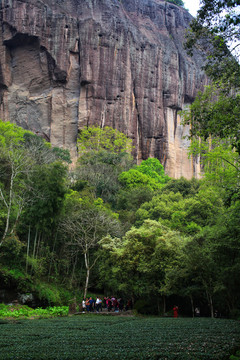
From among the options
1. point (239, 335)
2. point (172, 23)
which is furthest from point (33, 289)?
point (172, 23)

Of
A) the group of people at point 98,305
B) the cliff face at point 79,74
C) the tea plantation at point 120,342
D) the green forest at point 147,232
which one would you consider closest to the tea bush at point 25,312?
the group of people at point 98,305

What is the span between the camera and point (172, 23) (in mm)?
63688

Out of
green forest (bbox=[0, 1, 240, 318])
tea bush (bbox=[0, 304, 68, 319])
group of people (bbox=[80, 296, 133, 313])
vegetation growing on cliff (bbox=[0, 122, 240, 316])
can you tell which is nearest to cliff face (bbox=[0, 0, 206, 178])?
green forest (bbox=[0, 1, 240, 318])

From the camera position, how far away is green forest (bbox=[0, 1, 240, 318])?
13133 millimetres

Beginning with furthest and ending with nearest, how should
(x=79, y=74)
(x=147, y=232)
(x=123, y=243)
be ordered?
(x=79, y=74) → (x=123, y=243) → (x=147, y=232)

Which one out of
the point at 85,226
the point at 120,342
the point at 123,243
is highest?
the point at 85,226

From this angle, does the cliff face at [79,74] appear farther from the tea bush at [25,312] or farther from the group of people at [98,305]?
the tea bush at [25,312]

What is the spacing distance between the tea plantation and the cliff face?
131 ft

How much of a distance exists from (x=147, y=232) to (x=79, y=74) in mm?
35964

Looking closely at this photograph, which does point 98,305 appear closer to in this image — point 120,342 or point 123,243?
point 123,243

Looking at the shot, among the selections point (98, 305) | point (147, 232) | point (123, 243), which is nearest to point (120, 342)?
point (147, 232)

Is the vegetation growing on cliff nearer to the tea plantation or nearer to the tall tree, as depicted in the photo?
the tall tree

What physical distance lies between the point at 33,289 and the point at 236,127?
16640mm

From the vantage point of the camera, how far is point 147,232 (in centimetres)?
2231
